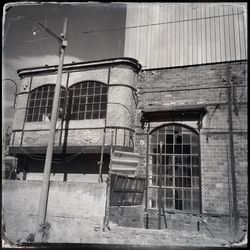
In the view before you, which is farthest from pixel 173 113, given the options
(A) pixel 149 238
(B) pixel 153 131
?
(A) pixel 149 238

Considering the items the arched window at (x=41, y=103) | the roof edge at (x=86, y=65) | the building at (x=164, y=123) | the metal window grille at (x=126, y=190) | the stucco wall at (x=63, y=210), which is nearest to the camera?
the stucco wall at (x=63, y=210)

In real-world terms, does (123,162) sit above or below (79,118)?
below

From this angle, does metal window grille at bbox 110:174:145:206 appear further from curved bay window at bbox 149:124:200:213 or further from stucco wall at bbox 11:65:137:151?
stucco wall at bbox 11:65:137:151

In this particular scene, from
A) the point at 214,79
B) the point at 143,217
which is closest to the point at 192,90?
the point at 214,79

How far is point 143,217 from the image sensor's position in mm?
10742

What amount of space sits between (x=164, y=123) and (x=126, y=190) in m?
3.36

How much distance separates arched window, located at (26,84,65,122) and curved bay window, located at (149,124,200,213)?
5.09 m

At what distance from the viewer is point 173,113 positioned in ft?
36.9

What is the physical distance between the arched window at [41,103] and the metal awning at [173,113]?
410 cm

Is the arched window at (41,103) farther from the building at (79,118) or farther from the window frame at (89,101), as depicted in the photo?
the window frame at (89,101)

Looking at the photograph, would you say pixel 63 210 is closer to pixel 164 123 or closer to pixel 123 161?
pixel 123 161

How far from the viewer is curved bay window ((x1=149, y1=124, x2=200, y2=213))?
10.6m

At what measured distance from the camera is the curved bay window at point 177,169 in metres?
10.6

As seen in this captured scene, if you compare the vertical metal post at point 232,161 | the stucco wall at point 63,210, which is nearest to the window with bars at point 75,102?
the stucco wall at point 63,210
